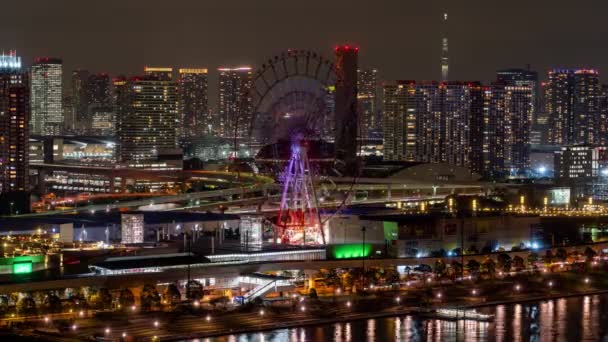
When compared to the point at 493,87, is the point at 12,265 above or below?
below

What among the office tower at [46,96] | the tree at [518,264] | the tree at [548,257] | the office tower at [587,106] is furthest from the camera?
the office tower at [46,96]

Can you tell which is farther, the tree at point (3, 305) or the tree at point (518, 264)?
the tree at point (518, 264)

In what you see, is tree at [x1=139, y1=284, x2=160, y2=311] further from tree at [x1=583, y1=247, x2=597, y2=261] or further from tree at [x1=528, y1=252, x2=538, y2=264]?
tree at [x1=583, y1=247, x2=597, y2=261]

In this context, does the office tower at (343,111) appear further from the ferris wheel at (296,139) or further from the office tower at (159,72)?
the office tower at (159,72)

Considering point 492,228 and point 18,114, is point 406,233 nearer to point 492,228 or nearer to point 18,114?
point 492,228

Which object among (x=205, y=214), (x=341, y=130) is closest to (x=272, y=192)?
(x=205, y=214)

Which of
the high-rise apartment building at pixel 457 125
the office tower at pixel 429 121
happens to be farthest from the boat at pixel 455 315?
the office tower at pixel 429 121
